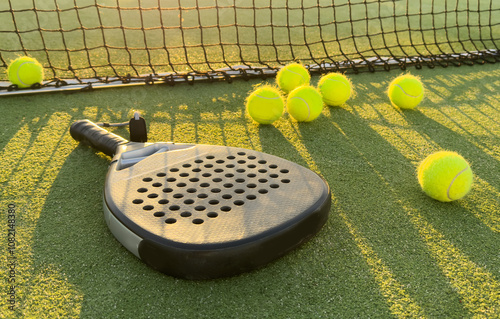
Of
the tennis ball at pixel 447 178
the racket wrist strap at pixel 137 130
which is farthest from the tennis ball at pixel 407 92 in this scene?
the racket wrist strap at pixel 137 130

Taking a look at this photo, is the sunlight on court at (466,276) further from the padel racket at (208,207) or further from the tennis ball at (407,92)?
the tennis ball at (407,92)

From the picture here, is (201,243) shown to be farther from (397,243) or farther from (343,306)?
(397,243)

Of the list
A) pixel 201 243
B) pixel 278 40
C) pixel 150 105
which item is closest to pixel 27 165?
pixel 150 105

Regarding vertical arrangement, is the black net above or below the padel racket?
below

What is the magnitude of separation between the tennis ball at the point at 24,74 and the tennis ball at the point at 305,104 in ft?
5.19

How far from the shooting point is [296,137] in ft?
7.15

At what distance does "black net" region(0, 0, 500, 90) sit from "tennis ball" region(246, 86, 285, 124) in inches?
30.5

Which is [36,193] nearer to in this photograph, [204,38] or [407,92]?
[407,92]

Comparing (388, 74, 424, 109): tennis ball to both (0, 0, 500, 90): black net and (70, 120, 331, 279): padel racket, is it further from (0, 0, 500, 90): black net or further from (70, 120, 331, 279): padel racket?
(70, 120, 331, 279): padel racket

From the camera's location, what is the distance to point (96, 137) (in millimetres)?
1876

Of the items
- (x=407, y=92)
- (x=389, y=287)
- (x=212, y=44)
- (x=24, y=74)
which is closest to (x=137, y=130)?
(x=389, y=287)

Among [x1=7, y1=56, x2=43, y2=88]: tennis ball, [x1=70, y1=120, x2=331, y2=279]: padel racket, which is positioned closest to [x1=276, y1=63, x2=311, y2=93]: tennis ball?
[x1=70, y1=120, x2=331, y2=279]: padel racket

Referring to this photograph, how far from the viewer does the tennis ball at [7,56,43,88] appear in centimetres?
269

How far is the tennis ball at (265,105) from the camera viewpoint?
225cm
